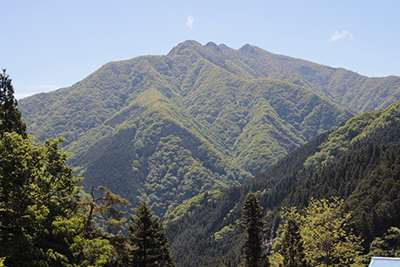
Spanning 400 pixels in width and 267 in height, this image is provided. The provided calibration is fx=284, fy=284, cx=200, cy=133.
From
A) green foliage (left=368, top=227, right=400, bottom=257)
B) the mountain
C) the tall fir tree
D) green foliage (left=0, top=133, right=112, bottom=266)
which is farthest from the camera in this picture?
the mountain

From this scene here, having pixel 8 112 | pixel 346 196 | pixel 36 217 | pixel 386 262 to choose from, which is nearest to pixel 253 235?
pixel 386 262

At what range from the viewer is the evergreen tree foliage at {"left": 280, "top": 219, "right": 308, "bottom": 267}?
118ft

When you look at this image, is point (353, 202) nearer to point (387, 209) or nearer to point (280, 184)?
point (387, 209)

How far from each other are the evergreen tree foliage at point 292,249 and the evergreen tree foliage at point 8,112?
3981 cm

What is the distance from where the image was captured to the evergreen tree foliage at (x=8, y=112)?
42219 millimetres

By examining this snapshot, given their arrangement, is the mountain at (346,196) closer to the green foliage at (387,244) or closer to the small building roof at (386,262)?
the green foliage at (387,244)

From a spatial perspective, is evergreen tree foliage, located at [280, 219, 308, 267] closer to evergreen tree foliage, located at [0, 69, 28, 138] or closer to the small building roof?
the small building roof

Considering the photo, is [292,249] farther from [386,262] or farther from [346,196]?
[346,196]

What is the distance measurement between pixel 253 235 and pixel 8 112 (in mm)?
41754

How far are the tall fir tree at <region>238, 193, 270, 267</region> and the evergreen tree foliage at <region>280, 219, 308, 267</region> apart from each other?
3.13 metres

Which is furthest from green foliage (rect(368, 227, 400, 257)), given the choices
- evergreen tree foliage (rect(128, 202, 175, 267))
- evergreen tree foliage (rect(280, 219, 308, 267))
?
evergreen tree foliage (rect(128, 202, 175, 267))

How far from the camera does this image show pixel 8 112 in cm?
4531

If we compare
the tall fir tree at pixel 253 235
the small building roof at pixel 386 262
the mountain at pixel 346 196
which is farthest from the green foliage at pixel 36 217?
the mountain at pixel 346 196

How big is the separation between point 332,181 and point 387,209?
62.2 metres
